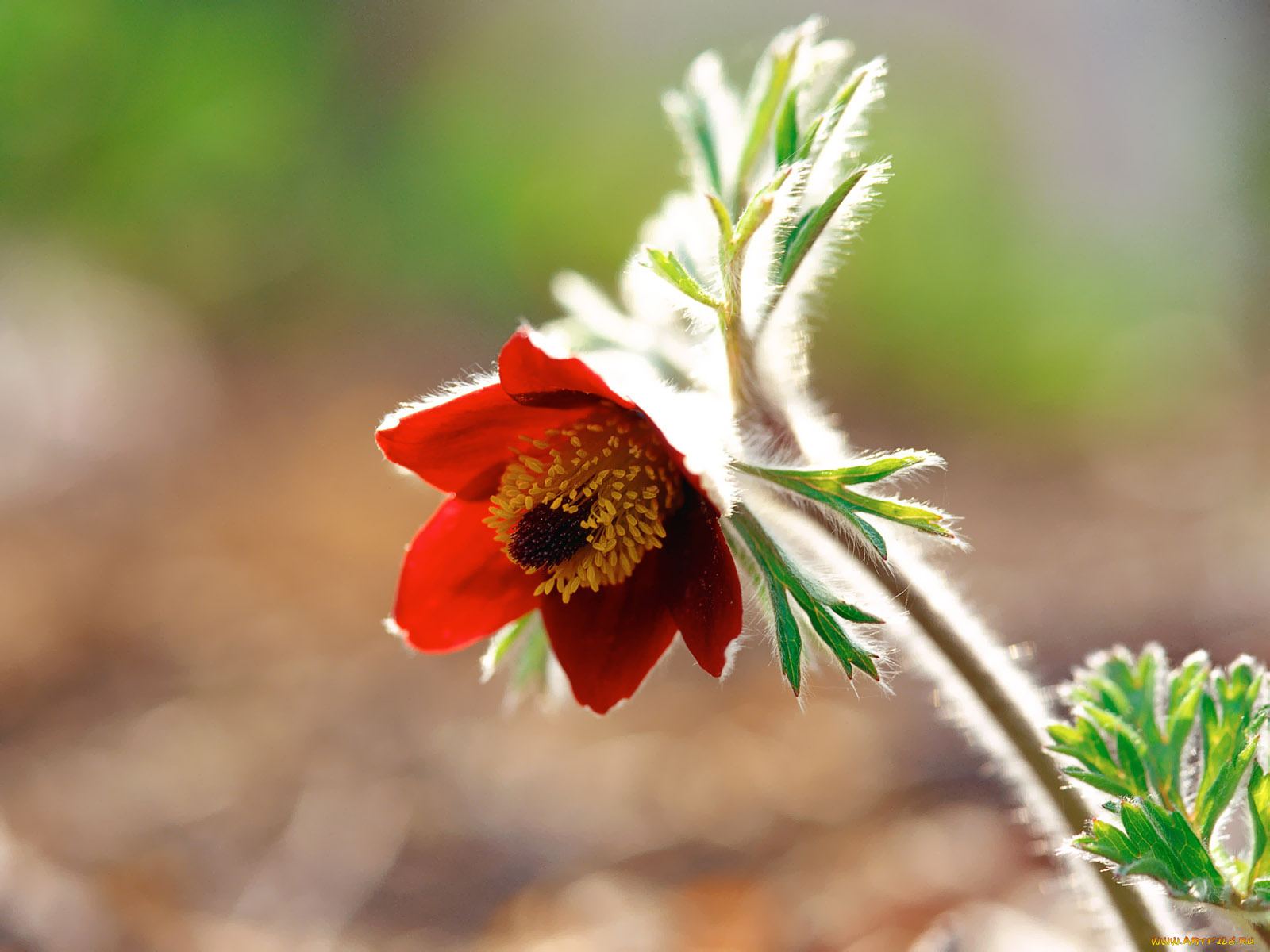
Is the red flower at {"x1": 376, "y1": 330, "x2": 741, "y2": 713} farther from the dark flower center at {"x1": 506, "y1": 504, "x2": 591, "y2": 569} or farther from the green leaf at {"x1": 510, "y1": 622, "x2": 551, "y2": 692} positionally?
the green leaf at {"x1": 510, "y1": 622, "x2": 551, "y2": 692}

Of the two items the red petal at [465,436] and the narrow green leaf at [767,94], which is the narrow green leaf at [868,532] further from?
the narrow green leaf at [767,94]

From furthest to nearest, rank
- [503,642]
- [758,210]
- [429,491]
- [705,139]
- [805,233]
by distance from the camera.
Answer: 1. [429,491]
2. [705,139]
3. [503,642]
4. [805,233]
5. [758,210]

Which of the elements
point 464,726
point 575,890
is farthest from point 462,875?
point 464,726

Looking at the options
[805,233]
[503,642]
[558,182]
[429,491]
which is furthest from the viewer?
[558,182]

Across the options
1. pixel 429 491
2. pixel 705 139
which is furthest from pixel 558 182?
A: pixel 705 139

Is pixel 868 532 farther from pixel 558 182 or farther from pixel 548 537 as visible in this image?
pixel 558 182

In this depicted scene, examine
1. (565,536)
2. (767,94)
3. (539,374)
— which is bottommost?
(565,536)
